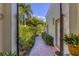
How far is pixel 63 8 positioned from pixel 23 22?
49cm

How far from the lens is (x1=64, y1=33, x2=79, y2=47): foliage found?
1.49 meters

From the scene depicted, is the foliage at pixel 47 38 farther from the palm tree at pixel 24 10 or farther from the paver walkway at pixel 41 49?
the palm tree at pixel 24 10

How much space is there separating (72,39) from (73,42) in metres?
0.04

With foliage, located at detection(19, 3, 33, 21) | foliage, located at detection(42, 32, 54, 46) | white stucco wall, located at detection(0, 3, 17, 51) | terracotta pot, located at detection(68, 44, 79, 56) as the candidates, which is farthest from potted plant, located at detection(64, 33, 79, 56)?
white stucco wall, located at detection(0, 3, 17, 51)

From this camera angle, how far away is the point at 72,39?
4.90 ft

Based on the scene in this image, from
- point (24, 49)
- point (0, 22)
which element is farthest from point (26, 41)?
point (0, 22)

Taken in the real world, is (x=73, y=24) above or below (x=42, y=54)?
above

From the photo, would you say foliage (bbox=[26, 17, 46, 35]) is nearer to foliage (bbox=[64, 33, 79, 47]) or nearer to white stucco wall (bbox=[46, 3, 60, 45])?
white stucco wall (bbox=[46, 3, 60, 45])

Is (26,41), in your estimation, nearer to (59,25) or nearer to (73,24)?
(59,25)

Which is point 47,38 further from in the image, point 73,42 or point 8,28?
point 8,28

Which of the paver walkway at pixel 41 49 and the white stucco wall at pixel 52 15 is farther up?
the white stucco wall at pixel 52 15

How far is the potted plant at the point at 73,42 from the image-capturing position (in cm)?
149

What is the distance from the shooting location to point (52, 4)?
4.95ft

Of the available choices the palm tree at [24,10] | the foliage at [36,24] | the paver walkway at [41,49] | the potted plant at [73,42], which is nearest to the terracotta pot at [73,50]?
the potted plant at [73,42]
